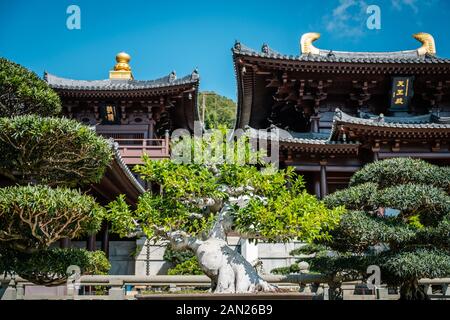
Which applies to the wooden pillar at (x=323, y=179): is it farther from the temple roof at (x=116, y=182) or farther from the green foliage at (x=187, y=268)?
the temple roof at (x=116, y=182)

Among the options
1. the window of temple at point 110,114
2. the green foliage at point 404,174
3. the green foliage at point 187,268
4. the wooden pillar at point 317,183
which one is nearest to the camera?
the green foliage at point 404,174

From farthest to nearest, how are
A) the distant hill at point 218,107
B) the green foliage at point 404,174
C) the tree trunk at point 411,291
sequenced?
the distant hill at point 218,107, the green foliage at point 404,174, the tree trunk at point 411,291

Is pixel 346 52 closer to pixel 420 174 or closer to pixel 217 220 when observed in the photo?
pixel 420 174

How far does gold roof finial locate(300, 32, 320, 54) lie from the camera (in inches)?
919

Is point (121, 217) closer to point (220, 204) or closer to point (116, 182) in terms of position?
point (220, 204)

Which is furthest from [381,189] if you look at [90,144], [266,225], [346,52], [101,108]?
[346,52]

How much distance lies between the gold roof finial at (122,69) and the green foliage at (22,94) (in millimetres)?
18404

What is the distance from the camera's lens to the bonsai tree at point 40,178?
7.16 m

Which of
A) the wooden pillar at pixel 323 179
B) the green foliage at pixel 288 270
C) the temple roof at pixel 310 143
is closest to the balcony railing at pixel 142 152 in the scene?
the temple roof at pixel 310 143

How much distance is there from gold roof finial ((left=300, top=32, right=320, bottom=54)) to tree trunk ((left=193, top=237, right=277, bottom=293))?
17501 mm

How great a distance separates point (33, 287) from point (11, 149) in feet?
14.8

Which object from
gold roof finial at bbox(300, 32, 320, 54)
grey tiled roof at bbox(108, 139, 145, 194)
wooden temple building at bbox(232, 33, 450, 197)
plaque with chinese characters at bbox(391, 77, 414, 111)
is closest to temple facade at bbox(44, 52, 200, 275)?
wooden temple building at bbox(232, 33, 450, 197)

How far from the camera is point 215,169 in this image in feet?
28.3

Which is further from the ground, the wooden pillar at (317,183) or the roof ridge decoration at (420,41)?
the roof ridge decoration at (420,41)
